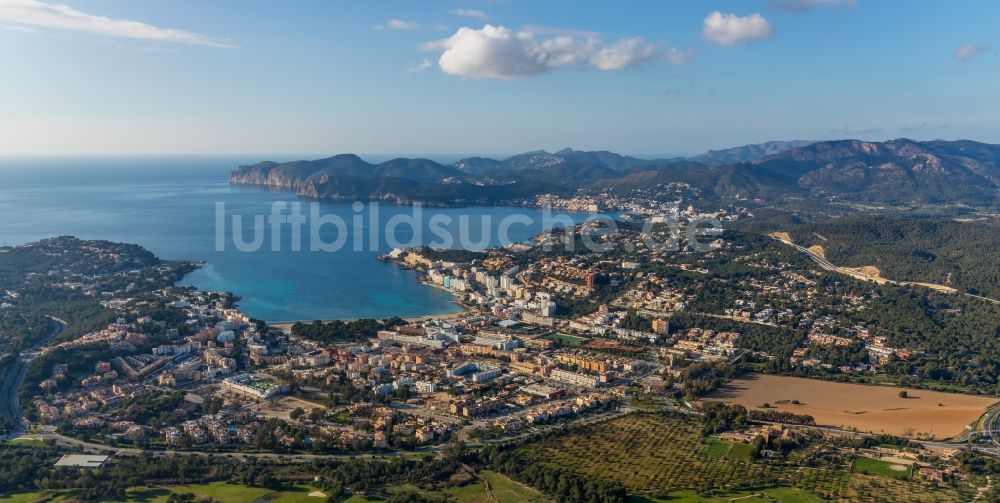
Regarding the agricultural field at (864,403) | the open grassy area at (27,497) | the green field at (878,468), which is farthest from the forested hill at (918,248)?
the open grassy area at (27,497)

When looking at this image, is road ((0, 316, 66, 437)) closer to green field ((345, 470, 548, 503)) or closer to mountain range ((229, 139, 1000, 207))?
green field ((345, 470, 548, 503))

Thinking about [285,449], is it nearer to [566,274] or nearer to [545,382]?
[545,382]

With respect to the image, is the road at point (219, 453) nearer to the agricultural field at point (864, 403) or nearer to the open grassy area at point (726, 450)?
the open grassy area at point (726, 450)

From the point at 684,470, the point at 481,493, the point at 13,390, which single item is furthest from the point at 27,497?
the point at 684,470

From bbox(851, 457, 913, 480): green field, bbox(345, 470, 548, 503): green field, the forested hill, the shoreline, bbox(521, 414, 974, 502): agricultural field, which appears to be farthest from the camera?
the forested hill

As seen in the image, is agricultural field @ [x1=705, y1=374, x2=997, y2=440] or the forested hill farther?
the forested hill

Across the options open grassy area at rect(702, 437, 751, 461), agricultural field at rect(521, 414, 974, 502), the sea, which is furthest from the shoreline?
open grassy area at rect(702, 437, 751, 461)

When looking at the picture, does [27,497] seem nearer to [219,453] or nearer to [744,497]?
[219,453]
